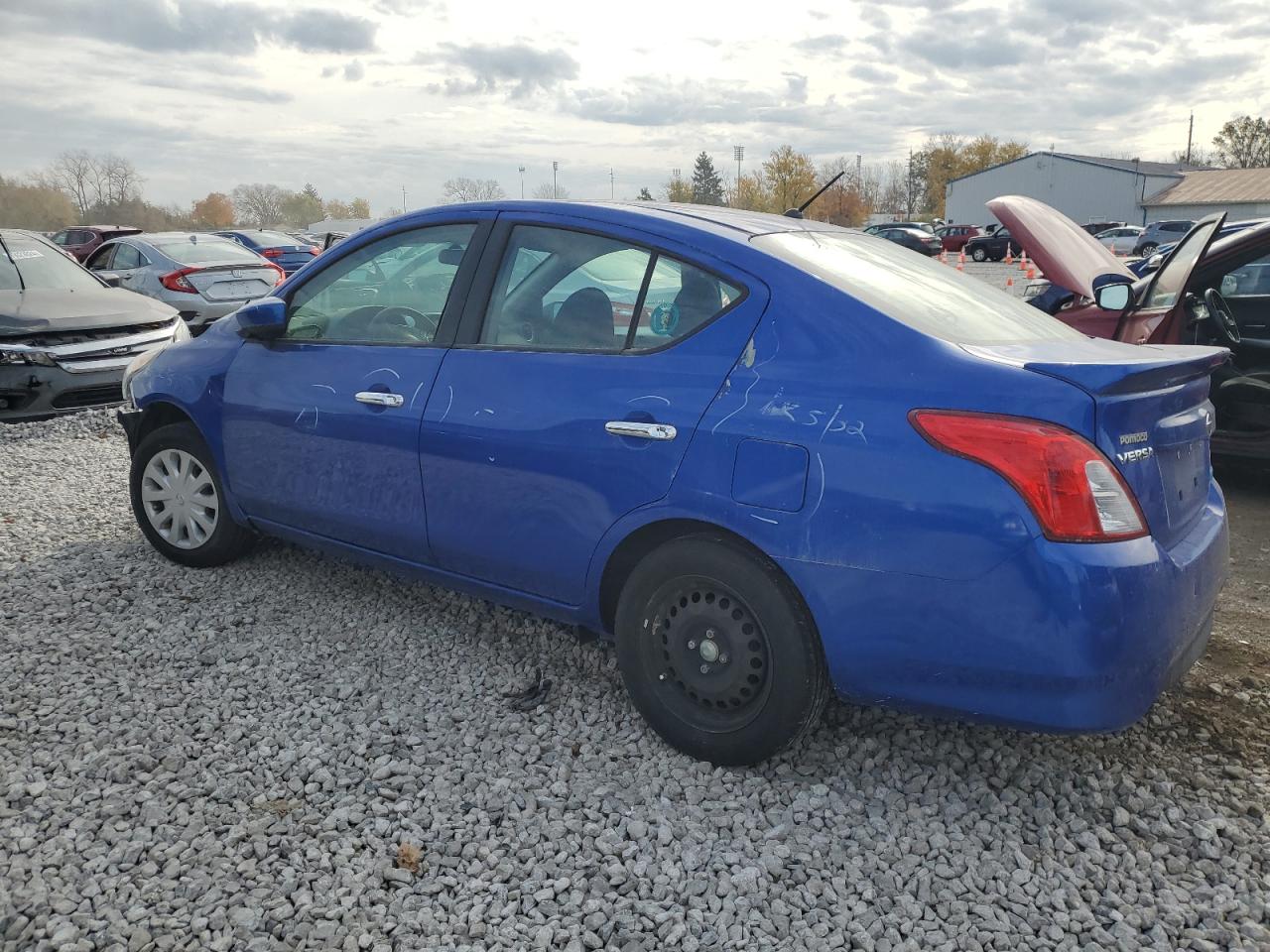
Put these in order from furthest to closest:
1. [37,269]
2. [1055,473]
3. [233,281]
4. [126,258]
A: [126,258]
[233,281]
[37,269]
[1055,473]

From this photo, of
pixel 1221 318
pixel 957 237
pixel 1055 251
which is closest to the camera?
pixel 1055 251

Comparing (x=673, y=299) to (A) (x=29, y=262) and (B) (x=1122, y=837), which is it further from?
(A) (x=29, y=262)

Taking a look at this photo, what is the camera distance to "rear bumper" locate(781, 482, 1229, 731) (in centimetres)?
235

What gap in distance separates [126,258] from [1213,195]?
223 feet

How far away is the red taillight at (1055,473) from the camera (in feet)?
7.72

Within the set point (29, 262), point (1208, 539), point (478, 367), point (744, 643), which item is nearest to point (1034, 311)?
point (1208, 539)

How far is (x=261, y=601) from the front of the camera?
4.29 m

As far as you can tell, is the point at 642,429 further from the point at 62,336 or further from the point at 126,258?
the point at 126,258

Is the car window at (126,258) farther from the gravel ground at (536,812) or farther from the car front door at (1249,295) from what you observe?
the car front door at (1249,295)

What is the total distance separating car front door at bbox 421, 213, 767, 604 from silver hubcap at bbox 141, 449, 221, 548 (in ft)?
5.12

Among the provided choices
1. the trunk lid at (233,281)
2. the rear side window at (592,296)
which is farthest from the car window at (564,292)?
the trunk lid at (233,281)

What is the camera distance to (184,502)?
4.57m

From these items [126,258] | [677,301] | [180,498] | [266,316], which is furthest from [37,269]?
[677,301]

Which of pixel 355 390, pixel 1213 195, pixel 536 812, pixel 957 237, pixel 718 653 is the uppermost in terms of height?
pixel 1213 195
